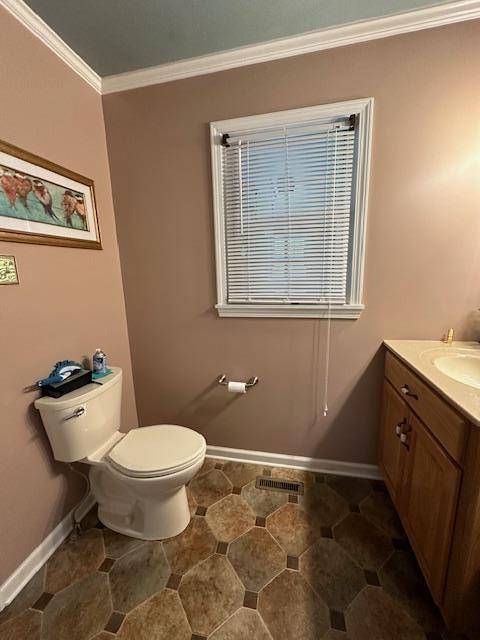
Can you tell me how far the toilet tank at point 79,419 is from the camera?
1155 mm

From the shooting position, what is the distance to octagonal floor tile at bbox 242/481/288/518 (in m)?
1.45

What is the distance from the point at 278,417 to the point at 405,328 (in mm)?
924

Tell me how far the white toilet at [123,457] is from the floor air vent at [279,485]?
18.8 inches

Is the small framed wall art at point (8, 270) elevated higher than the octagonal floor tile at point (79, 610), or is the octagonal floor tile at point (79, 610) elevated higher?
the small framed wall art at point (8, 270)

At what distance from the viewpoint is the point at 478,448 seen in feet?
2.48

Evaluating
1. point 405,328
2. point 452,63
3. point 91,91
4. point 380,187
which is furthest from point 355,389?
point 91,91

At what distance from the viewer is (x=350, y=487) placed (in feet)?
5.19

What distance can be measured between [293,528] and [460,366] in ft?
Answer: 3.74

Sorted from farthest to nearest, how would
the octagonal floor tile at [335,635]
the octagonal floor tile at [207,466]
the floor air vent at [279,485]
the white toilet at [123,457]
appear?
1. the octagonal floor tile at [207,466]
2. the floor air vent at [279,485]
3. the white toilet at [123,457]
4. the octagonal floor tile at [335,635]

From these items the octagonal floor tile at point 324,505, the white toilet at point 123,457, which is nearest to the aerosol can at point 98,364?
the white toilet at point 123,457

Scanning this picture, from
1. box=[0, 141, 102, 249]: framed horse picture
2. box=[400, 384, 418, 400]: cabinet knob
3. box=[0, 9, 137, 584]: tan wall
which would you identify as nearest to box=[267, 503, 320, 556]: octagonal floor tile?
box=[400, 384, 418, 400]: cabinet knob

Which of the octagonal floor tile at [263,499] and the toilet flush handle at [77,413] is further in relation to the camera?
the octagonal floor tile at [263,499]

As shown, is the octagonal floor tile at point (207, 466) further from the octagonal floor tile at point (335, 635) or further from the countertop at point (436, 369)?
the countertop at point (436, 369)

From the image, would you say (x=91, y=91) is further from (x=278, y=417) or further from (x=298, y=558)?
(x=298, y=558)
